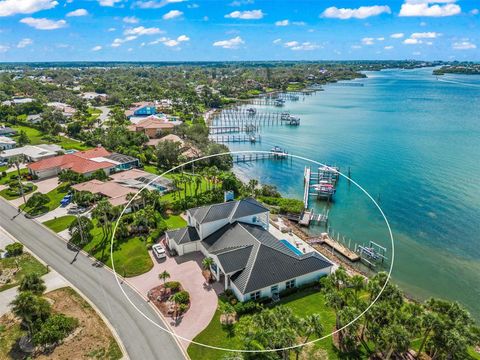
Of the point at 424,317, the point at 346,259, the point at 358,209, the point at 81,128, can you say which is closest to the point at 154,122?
the point at 81,128

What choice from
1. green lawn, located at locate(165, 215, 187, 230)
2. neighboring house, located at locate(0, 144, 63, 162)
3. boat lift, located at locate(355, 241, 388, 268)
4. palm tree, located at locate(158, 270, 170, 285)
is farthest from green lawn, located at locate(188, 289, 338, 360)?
neighboring house, located at locate(0, 144, 63, 162)

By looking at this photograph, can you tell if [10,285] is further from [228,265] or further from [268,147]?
[268,147]

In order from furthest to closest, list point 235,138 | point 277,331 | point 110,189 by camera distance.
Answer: point 235,138, point 110,189, point 277,331

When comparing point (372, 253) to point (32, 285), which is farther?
point (372, 253)

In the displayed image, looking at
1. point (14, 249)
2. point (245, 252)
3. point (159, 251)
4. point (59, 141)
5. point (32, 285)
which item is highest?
point (245, 252)

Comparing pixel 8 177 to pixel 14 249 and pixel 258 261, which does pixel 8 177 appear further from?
pixel 258 261

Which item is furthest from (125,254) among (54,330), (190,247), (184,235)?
(54,330)
